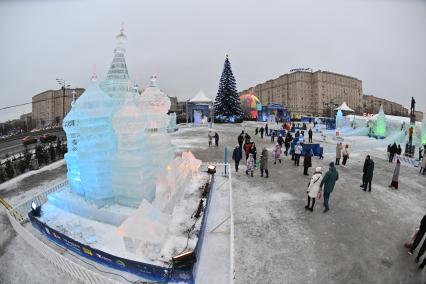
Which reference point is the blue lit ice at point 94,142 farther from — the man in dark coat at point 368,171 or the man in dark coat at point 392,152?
the man in dark coat at point 392,152

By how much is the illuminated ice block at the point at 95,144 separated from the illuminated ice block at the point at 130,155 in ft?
1.68

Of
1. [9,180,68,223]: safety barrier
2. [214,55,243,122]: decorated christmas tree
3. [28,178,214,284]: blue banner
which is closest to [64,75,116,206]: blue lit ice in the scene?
[28,178,214,284]: blue banner

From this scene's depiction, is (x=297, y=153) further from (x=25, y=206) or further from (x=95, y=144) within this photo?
(x=25, y=206)

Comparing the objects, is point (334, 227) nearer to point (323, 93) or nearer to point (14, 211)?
point (14, 211)

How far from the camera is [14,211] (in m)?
7.98

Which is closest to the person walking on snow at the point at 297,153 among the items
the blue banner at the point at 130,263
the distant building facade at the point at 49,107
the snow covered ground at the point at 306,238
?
the snow covered ground at the point at 306,238

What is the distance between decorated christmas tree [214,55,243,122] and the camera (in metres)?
44.0

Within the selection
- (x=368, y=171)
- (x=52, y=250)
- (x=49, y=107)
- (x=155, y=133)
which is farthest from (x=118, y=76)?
(x=49, y=107)

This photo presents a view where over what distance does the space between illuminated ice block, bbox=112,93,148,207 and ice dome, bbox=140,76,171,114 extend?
1534 mm

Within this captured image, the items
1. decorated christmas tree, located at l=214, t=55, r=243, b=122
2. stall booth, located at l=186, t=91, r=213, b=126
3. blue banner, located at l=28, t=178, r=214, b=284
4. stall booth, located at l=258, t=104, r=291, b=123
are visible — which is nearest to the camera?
blue banner, located at l=28, t=178, r=214, b=284

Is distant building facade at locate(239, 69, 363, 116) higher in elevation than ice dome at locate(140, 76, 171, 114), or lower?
higher

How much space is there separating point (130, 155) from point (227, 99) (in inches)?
1522

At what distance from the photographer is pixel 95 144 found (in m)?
7.80

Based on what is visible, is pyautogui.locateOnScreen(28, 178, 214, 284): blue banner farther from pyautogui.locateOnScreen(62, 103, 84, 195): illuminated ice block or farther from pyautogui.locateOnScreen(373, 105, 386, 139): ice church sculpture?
pyautogui.locateOnScreen(373, 105, 386, 139): ice church sculpture
